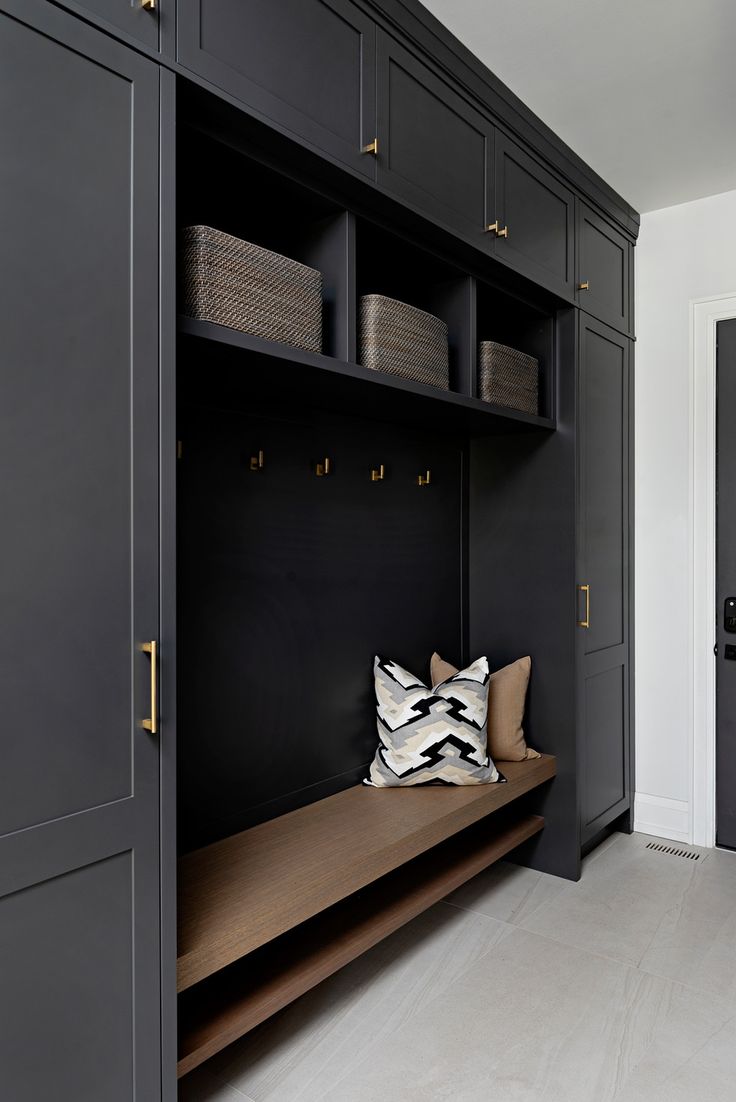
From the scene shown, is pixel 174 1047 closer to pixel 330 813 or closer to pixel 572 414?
pixel 330 813

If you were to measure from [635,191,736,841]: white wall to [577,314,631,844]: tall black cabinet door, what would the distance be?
111mm

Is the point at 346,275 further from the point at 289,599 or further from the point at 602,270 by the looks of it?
the point at 602,270

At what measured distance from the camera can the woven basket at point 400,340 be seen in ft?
6.57

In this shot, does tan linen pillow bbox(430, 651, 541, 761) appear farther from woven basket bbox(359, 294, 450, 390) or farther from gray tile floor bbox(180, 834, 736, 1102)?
woven basket bbox(359, 294, 450, 390)

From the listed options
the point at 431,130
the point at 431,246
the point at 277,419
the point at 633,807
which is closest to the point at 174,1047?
the point at 277,419

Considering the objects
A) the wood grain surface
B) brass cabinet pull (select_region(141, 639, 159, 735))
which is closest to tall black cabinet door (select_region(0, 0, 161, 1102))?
brass cabinet pull (select_region(141, 639, 159, 735))

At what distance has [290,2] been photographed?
165cm

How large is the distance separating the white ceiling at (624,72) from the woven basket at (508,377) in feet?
2.60

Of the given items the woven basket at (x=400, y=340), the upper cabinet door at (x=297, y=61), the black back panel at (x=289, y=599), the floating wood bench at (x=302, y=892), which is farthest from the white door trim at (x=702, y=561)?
the upper cabinet door at (x=297, y=61)

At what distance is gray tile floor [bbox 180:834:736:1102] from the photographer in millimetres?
1775

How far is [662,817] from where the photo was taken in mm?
3289

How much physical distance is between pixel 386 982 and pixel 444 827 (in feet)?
1.52

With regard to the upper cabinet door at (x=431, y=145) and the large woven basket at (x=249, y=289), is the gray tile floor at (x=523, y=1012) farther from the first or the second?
the upper cabinet door at (x=431, y=145)

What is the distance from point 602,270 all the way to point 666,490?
37.9 inches
